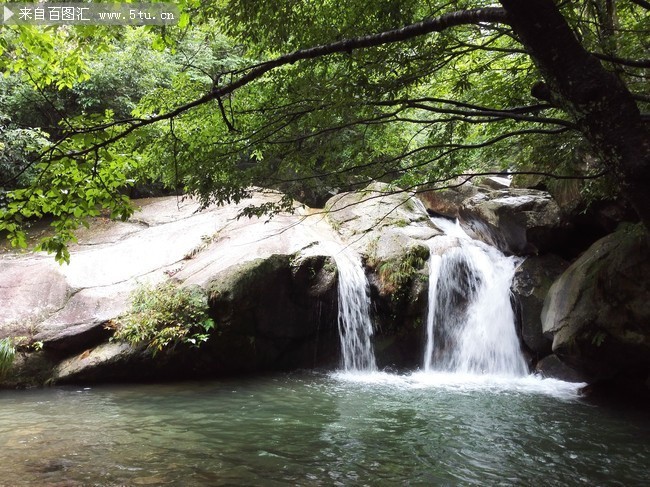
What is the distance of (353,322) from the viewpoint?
11422 millimetres

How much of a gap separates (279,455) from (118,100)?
45.5 ft

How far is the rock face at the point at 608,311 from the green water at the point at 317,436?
35.2 inches

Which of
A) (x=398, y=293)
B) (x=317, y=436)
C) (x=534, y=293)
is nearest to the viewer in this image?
(x=317, y=436)

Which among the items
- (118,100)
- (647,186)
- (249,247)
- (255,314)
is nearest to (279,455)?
(647,186)

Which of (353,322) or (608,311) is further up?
(608,311)

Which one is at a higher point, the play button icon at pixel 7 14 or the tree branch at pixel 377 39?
the play button icon at pixel 7 14

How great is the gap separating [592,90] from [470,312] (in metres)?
8.95

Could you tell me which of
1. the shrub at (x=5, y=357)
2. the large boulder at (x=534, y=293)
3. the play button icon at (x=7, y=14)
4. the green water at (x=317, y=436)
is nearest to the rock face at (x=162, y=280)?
the shrub at (x=5, y=357)

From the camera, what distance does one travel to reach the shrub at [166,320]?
950cm

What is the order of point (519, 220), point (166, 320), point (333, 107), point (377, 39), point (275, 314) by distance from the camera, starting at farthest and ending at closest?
point (519, 220) < point (275, 314) < point (166, 320) < point (333, 107) < point (377, 39)

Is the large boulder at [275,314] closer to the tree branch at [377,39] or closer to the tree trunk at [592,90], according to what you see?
the tree branch at [377,39]

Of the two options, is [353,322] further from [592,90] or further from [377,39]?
[592,90]

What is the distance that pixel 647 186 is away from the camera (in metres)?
3.24

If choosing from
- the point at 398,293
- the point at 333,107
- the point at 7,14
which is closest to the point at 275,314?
the point at 398,293
